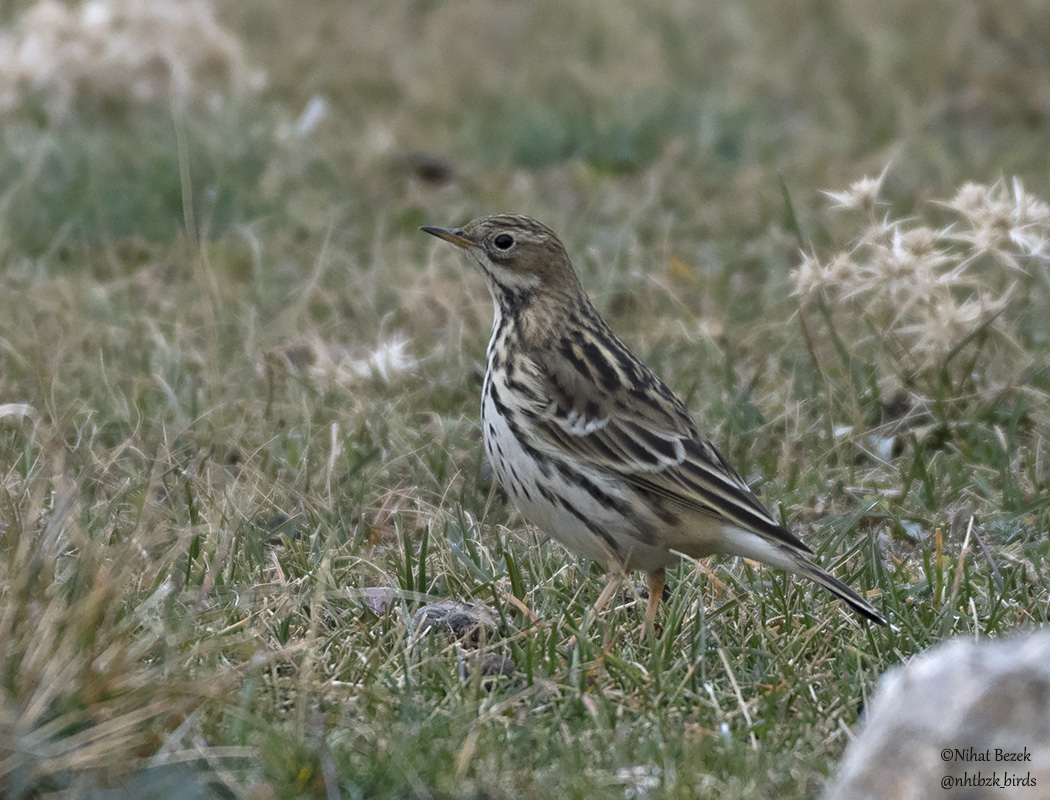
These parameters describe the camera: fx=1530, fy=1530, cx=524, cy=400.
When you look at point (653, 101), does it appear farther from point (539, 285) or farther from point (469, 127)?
point (539, 285)

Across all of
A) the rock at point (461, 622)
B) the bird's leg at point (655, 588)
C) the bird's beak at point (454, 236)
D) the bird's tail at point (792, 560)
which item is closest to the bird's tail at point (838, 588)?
the bird's tail at point (792, 560)

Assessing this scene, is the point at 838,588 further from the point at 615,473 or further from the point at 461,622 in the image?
the point at 461,622

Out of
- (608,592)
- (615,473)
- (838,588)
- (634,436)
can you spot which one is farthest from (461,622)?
(838,588)

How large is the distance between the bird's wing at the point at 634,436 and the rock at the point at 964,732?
4.34ft

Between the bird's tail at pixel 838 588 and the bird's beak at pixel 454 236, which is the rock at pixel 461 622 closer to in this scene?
the bird's tail at pixel 838 588

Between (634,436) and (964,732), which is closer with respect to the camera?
(964,732)

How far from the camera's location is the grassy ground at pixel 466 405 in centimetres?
327

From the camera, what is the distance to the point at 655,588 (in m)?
4.31

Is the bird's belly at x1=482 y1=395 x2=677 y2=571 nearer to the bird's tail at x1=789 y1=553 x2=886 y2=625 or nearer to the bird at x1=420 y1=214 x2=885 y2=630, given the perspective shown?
the bird at x1=420 y1=214 x2=885 y2=630

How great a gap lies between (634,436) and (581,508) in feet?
0.87

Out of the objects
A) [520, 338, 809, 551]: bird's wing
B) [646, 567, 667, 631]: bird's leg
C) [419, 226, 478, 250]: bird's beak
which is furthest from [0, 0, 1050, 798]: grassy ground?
[419, 226, 478, 250]: bird's beak

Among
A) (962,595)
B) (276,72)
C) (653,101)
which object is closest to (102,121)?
(276,72)

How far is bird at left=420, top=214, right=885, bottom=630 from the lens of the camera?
4.11 meters

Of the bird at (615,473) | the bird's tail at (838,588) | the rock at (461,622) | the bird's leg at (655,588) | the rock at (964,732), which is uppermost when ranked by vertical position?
the rock at (964,732)
